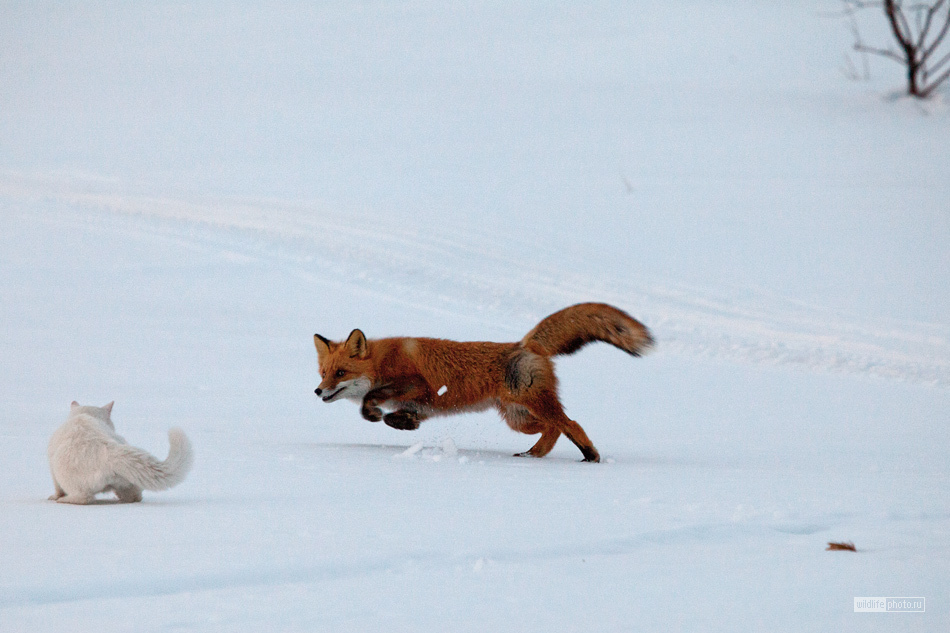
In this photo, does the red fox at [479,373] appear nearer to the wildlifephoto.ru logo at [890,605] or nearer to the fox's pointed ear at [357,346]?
the fox's pointed ear at [357,346]

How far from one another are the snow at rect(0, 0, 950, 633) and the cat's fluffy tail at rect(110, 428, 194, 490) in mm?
147

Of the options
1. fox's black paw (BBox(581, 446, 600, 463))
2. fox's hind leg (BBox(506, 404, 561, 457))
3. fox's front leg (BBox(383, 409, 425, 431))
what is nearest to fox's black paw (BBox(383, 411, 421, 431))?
fox's front leg (BBox(383, 409, 425, 431))

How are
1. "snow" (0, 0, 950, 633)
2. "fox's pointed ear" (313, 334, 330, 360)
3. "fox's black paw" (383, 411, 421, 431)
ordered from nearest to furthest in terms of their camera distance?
"snow" (0, 0, 950, 633), "fox's black paw" (383, 411, 421, 431), "fox's pointed ear" (313, 334, 330, 360)

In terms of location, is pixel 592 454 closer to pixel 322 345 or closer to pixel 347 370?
pixel 347 370

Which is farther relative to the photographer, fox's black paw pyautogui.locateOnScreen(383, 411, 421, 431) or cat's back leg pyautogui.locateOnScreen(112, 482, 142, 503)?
fox's black paw pyautogui.locateOnScreen(383, 411, 421, 431)

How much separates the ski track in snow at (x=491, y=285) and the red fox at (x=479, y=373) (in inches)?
190

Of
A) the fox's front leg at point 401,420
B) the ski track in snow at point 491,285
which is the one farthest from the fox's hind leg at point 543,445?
the ski track in snow at point 491,285

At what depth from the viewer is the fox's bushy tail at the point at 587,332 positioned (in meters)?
6.80

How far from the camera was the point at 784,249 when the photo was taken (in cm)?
1600

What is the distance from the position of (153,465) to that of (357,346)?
244cm

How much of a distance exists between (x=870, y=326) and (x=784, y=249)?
373 centimetres

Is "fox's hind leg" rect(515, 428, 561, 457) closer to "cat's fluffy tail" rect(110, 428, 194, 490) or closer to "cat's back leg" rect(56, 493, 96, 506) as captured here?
"cat's fluffy tail" rect(110, 428, 194, 490)

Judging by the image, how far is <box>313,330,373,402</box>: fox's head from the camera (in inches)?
277

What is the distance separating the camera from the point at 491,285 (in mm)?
13773
